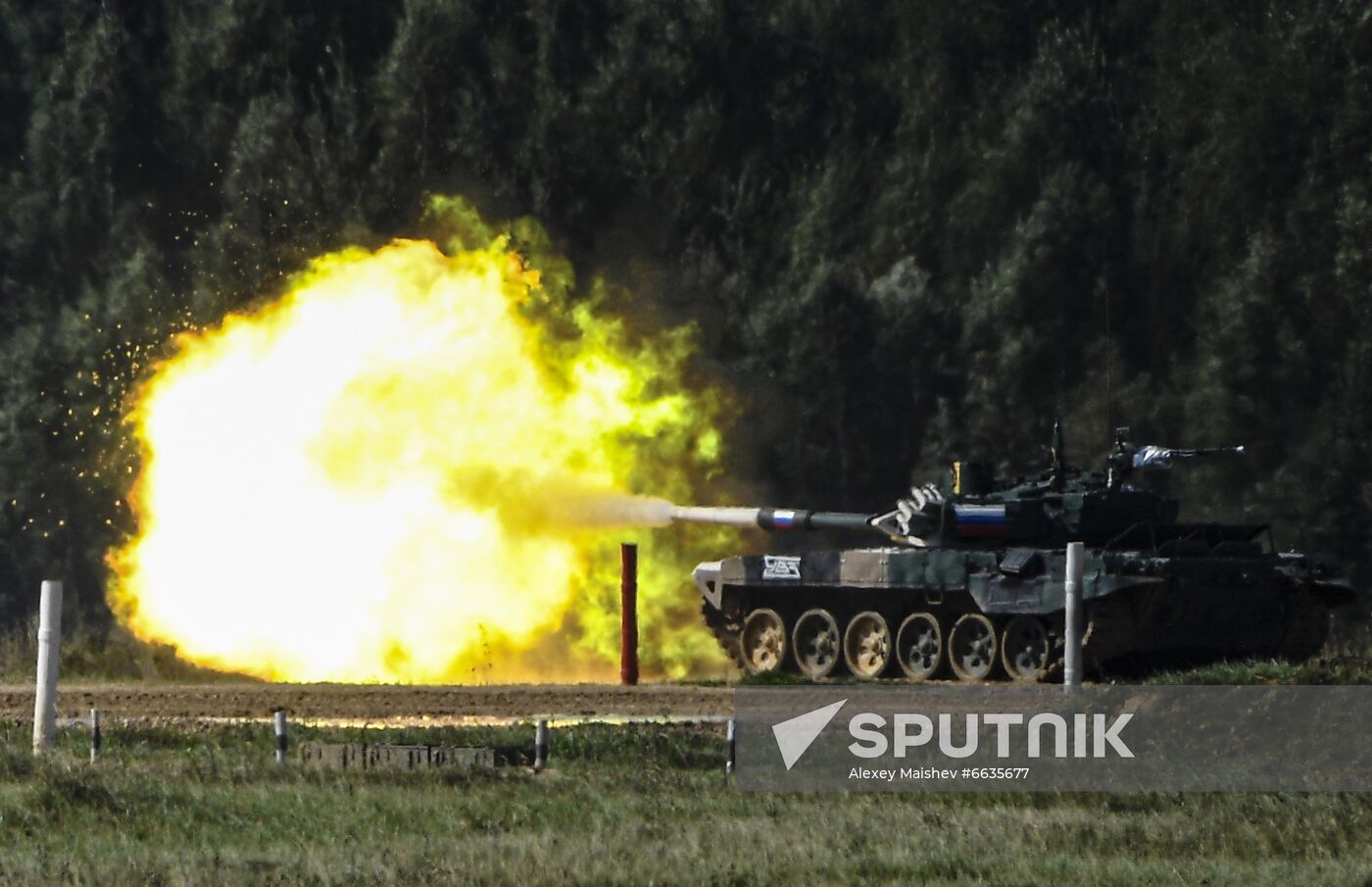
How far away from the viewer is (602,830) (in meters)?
17.8

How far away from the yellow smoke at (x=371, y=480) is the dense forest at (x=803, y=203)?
10.8 m

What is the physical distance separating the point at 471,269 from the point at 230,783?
1986 centimetres

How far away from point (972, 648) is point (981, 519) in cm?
180

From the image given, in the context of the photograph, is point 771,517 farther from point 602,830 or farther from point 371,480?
point 602,830

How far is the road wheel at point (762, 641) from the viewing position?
36.0 metres

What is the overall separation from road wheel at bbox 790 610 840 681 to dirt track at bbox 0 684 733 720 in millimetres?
3763

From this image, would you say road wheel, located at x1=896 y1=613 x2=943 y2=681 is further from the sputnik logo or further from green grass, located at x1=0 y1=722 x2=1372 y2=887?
green grass, located at x1=0 y1=722 x2=1372 y2=887

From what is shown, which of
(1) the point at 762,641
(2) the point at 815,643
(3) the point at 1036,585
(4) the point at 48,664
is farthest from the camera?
(1) the point at 762,641

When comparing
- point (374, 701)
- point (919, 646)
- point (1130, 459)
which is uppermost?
point (1130, 459)

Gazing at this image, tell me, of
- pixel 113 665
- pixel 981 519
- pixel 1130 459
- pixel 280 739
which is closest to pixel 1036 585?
pixel 981 519

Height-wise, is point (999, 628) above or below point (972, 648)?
above

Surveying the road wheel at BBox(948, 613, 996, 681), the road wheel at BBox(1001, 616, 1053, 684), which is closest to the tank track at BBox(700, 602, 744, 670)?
the road wheel at BBox(948, 613, 996, 681)

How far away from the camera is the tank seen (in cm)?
3073

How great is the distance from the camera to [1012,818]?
60.2 feet
